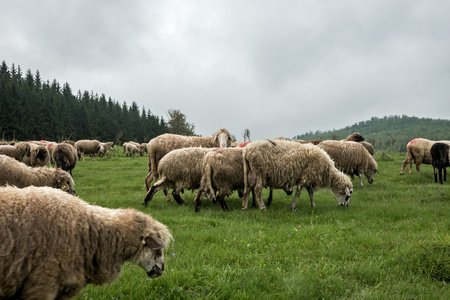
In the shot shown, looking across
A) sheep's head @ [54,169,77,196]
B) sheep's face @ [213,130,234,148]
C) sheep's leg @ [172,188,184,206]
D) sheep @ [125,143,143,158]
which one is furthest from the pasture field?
sheep @ [125,143,143,158]

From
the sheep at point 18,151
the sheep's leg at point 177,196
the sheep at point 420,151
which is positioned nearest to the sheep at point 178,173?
the sheep's leg at point 177,196

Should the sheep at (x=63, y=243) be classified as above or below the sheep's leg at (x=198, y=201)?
above

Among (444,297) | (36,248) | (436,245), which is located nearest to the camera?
(36,248)

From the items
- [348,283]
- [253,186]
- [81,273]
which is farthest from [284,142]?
[81,273]

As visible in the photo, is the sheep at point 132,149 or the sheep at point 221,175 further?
the sheep at point 132,149

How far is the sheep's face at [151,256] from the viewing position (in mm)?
2900

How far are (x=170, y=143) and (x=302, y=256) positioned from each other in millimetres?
7240

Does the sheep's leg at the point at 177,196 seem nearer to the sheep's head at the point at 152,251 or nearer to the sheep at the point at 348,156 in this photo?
the sheep's head at the point at 152,251

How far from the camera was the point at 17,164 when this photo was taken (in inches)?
270

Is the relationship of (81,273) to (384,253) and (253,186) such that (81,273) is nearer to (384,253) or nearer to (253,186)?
(384,253)

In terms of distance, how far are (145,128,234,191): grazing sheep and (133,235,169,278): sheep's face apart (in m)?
6.82

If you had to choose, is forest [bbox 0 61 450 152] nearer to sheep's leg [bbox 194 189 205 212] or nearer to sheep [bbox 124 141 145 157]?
sheep [bbox 124 141 145 157]

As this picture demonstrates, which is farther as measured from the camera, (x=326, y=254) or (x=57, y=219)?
(x=326, y=254)

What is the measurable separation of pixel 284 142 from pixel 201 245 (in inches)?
181
